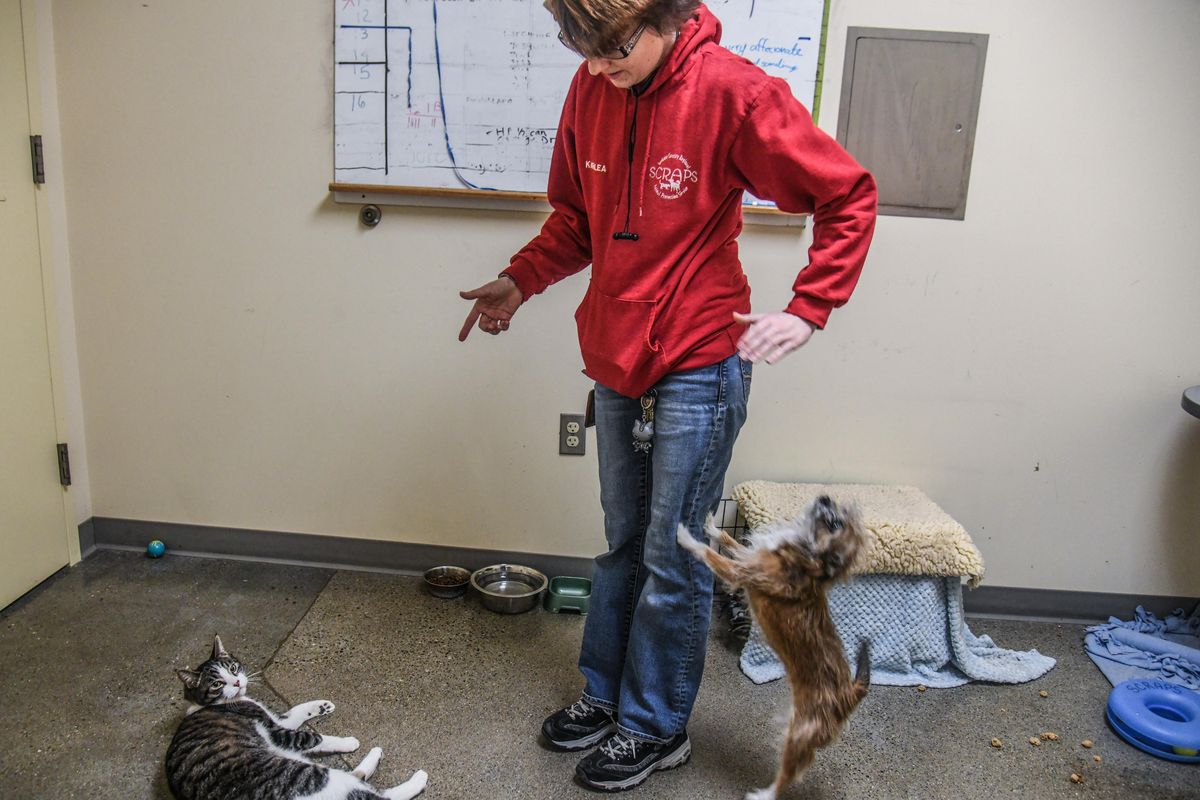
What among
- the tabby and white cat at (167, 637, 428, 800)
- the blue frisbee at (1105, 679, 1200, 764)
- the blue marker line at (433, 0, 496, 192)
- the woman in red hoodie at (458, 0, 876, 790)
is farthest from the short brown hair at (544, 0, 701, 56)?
the blue frisbee at (1105, 679, 1200, 764)

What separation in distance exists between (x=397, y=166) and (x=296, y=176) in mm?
297

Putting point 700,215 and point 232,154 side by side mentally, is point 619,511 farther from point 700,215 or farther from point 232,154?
point 232,154

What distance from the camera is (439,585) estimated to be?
2416mm

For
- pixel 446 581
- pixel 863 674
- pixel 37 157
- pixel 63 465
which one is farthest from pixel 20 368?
pixel 863 674

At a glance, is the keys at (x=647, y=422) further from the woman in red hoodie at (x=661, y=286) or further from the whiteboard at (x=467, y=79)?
the whiteboard at (x=467, y=79)

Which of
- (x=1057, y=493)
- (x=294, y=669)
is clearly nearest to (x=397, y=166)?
(x=294, y=669)

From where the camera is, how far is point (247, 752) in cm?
154

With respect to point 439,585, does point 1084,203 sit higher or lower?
higher

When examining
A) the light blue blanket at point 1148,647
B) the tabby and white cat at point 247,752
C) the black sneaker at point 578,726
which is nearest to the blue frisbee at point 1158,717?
the light blue blanket at point 1148,647

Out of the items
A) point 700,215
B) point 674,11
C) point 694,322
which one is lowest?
point 694,322

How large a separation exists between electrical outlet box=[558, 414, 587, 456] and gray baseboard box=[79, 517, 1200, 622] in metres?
0.33

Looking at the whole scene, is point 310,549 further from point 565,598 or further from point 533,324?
point 533,324

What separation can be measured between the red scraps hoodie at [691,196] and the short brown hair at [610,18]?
0.10 m

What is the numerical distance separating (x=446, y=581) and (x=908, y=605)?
4.12ft
